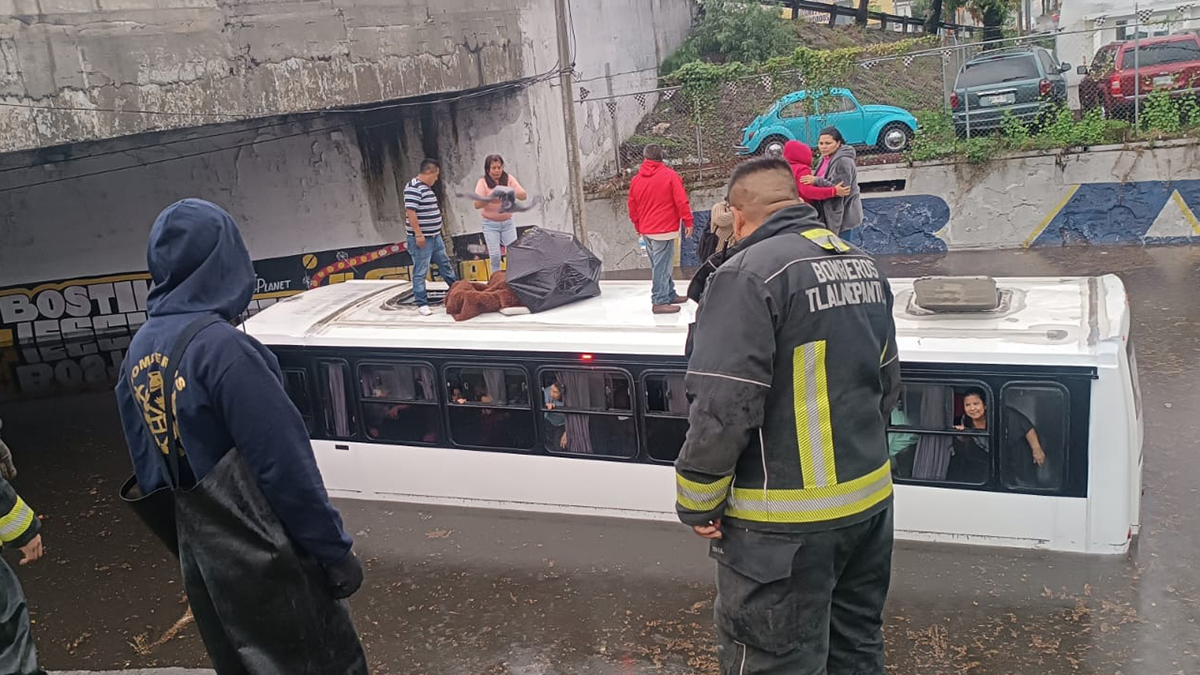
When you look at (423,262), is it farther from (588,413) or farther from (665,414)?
(665,414)

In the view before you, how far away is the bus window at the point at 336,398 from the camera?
8.36 metres

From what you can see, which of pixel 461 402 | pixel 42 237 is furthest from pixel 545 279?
pixel 42 237

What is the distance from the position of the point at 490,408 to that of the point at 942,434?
355cm

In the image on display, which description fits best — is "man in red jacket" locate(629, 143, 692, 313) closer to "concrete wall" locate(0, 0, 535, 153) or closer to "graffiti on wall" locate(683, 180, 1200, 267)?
"concrete wall" locate(0, 0, 535, 153)

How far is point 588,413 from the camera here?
759 cm

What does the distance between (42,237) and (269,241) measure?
4244 millimetres

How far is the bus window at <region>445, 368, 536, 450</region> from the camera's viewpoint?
782 cm

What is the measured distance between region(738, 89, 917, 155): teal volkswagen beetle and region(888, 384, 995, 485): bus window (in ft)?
38.9

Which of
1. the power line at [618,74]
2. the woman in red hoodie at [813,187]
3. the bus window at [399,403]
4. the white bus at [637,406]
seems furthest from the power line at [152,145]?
the woman in red hoodie at [813,187]

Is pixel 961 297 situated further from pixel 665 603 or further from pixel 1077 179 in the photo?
pixel 1077 179

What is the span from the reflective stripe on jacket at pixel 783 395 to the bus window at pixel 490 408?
14.8 feet

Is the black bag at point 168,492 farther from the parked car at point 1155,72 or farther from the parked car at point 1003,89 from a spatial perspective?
the parked car at point 1155,72

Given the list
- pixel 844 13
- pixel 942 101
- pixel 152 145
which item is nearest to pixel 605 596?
pixel 152 145

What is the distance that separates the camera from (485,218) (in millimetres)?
10711
